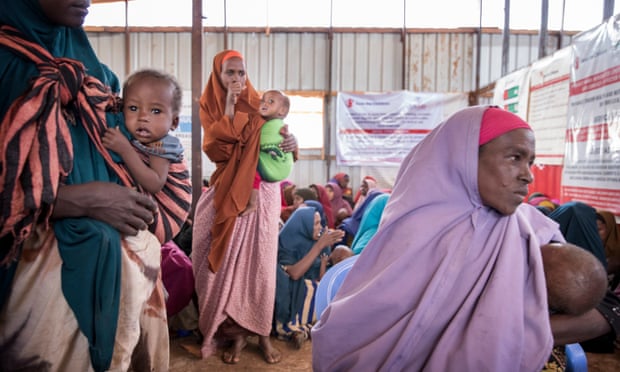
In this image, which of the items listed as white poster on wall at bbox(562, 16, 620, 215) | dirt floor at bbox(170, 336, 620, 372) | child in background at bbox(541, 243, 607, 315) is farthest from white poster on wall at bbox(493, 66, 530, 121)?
child in background at bbox(541, 243, 607, 315)

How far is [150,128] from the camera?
3.81ft

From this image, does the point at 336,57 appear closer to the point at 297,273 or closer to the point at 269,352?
the point at 297,273

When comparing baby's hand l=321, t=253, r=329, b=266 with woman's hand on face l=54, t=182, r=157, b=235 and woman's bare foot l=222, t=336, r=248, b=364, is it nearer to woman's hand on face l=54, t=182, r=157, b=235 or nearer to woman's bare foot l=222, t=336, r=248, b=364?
woman's bare foot l=222, t=336, r=248, b=364

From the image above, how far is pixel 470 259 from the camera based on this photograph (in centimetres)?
123

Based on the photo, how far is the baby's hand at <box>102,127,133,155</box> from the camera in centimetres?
104

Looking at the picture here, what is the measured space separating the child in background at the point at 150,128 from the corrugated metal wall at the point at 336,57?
7.72 m

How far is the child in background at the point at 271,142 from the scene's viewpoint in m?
2.60

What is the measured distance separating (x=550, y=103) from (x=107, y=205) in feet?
15.8

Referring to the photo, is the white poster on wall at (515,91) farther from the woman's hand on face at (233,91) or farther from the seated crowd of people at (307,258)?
the woman's hand on face at (233,91)

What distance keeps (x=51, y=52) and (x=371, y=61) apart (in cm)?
852

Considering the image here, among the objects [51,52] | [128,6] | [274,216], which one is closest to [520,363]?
[51,52]

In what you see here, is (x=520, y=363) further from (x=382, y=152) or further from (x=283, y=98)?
(x=382, y=152)

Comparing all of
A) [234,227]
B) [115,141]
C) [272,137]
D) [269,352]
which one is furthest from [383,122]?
[115,141]

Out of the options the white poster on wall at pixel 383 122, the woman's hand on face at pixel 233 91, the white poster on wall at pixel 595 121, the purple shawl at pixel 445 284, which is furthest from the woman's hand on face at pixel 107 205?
the white poster on wall at pixel 383 122
